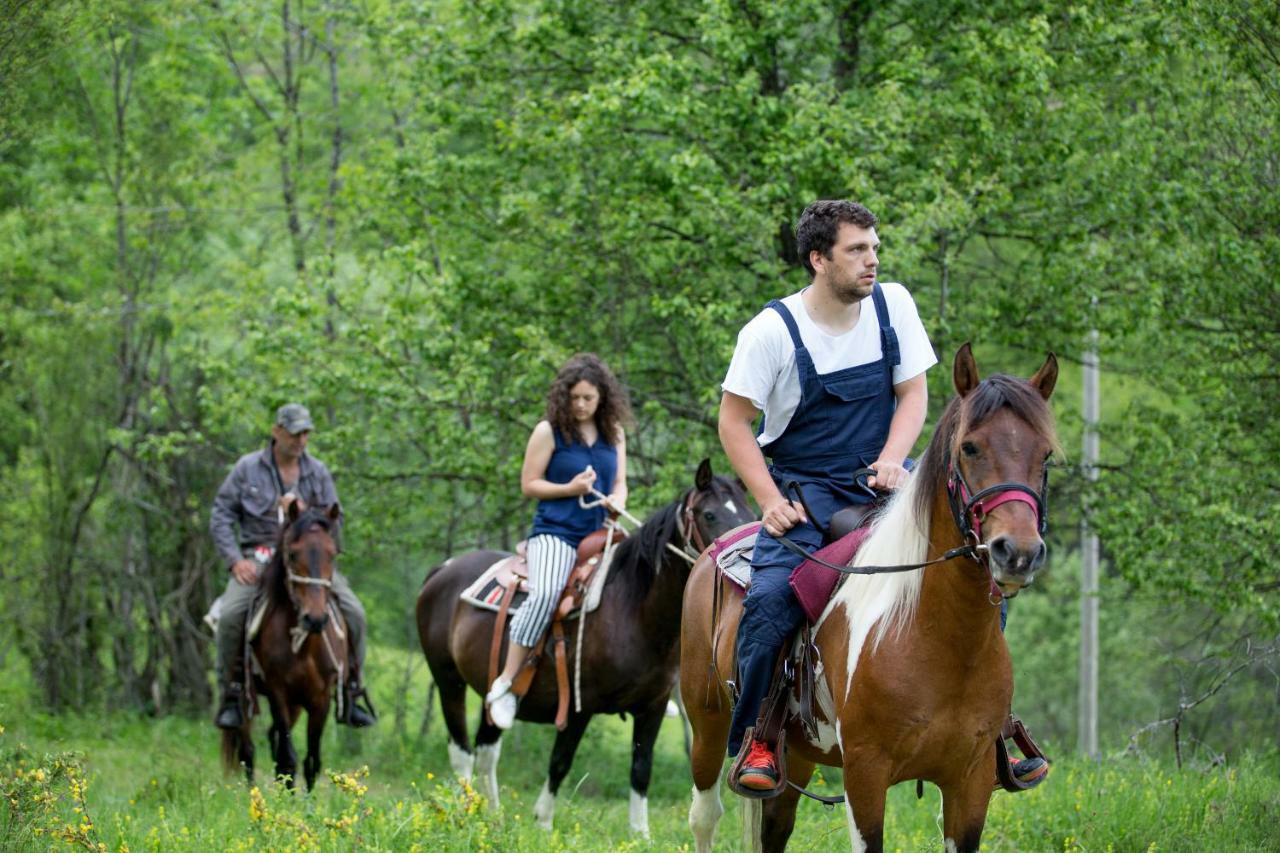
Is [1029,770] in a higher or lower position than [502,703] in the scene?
higher

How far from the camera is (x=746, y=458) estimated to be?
209 inches

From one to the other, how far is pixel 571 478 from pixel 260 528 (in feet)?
8.96

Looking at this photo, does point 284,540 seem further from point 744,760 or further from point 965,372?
point 965,372

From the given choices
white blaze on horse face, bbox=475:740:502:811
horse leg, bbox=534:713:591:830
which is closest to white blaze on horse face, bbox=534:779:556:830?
horse leg, bbox=534:713:591:830

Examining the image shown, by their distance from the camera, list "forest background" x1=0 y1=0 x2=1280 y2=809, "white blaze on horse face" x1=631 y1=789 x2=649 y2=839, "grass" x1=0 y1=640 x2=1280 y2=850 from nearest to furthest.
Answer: "grass" x1=0 y1=640 x2=1280 y2=850, "white blaze on horse face" x1=631 y1=789 x2=649 y2=839, "forest background" x1=0 y1=0 x2=1280 y2=809

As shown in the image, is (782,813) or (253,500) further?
(253,500)

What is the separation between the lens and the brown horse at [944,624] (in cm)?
432

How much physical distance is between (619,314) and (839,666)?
908cm

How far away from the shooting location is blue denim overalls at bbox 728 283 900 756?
5211 millimetres

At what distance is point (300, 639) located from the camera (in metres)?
9.61

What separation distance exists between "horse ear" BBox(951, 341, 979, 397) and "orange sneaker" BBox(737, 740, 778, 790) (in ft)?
5.13

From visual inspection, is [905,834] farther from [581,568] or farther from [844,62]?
[844,62]

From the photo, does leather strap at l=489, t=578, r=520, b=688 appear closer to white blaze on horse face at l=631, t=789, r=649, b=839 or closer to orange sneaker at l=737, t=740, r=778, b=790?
white blaze on horse face at l=631, t=789, r=649, b=839

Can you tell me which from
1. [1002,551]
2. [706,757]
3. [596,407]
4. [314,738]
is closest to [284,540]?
[314,738]
